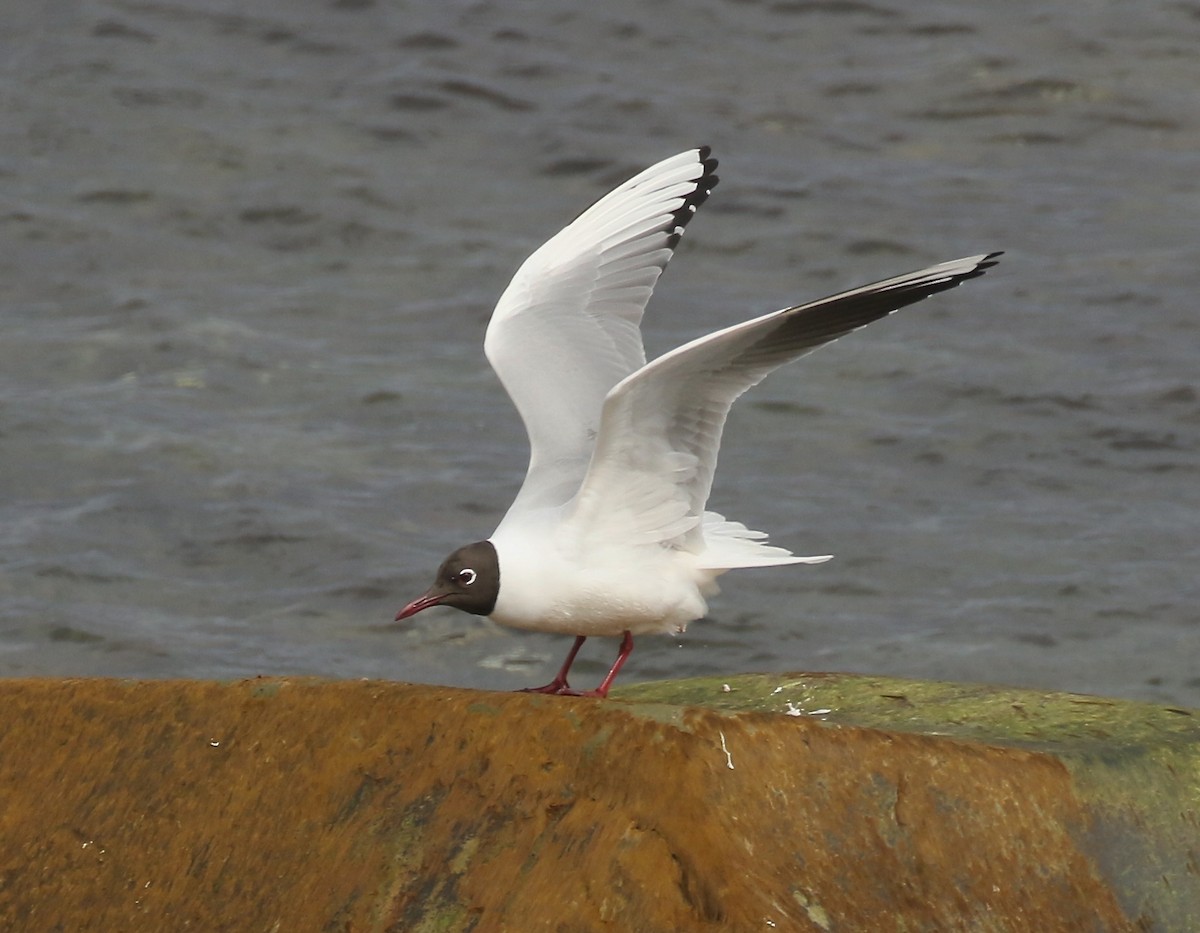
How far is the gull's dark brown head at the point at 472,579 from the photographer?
17.8 ft

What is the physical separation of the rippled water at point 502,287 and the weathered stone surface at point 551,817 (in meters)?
4.03

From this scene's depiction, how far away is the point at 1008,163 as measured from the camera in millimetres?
13391

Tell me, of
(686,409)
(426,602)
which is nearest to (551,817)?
(426,602)

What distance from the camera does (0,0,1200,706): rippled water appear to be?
905cm

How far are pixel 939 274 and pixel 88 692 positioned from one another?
2.38 metres

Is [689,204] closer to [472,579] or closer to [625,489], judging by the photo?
[625,489]

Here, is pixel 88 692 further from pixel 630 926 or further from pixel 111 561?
pixel 111 561

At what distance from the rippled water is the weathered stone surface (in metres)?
4.03

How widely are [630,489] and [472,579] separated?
531mm

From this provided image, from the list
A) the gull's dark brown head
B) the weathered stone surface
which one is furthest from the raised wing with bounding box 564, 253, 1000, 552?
the weathered stone surface

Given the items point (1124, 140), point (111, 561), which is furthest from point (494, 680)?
point (1124, 140)

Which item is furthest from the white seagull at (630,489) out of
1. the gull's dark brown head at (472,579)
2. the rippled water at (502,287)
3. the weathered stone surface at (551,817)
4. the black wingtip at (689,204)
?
the rippled water at (502,287)

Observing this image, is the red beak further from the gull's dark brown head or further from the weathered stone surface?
the weathered stone surface

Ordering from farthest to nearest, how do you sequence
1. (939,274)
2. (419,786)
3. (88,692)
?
(939,274) → (88,692) → (419,786)
